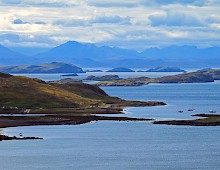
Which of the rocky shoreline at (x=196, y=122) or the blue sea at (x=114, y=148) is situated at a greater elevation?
the rocky shoreline at (x=196, y=122)

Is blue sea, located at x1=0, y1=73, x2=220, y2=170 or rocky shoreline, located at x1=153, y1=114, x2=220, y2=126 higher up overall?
rocky shoreline, located at x1=153, y1=114, x2=220, y2=126

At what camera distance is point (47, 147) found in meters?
115

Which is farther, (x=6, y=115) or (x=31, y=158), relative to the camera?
(x=6, y=115)

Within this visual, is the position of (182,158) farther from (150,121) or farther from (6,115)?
(6,115)

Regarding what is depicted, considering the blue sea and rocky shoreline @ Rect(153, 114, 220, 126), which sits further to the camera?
rocky shoreline @ Rect(153, 114, 220, 126)

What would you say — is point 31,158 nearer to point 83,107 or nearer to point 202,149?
point 202,149

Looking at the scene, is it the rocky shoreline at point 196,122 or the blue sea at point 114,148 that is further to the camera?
the rocky shoreline at point 196,122

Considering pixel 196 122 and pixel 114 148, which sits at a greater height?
pixel 196 122

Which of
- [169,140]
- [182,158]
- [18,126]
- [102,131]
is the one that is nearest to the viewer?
[182,158]

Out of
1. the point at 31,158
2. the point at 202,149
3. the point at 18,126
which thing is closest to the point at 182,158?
the point at 202,149

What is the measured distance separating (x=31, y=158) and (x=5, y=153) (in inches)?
238

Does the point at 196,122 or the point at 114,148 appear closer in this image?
the point at 114,148

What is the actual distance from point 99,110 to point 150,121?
33.1m

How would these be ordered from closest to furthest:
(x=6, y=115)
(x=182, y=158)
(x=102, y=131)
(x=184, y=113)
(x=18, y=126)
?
1. (x=182, y=158)
2. (x=102, y=131)
3. (x=18, y=126)
4. (x=6, y=115)
5. (x=184, y=113)
